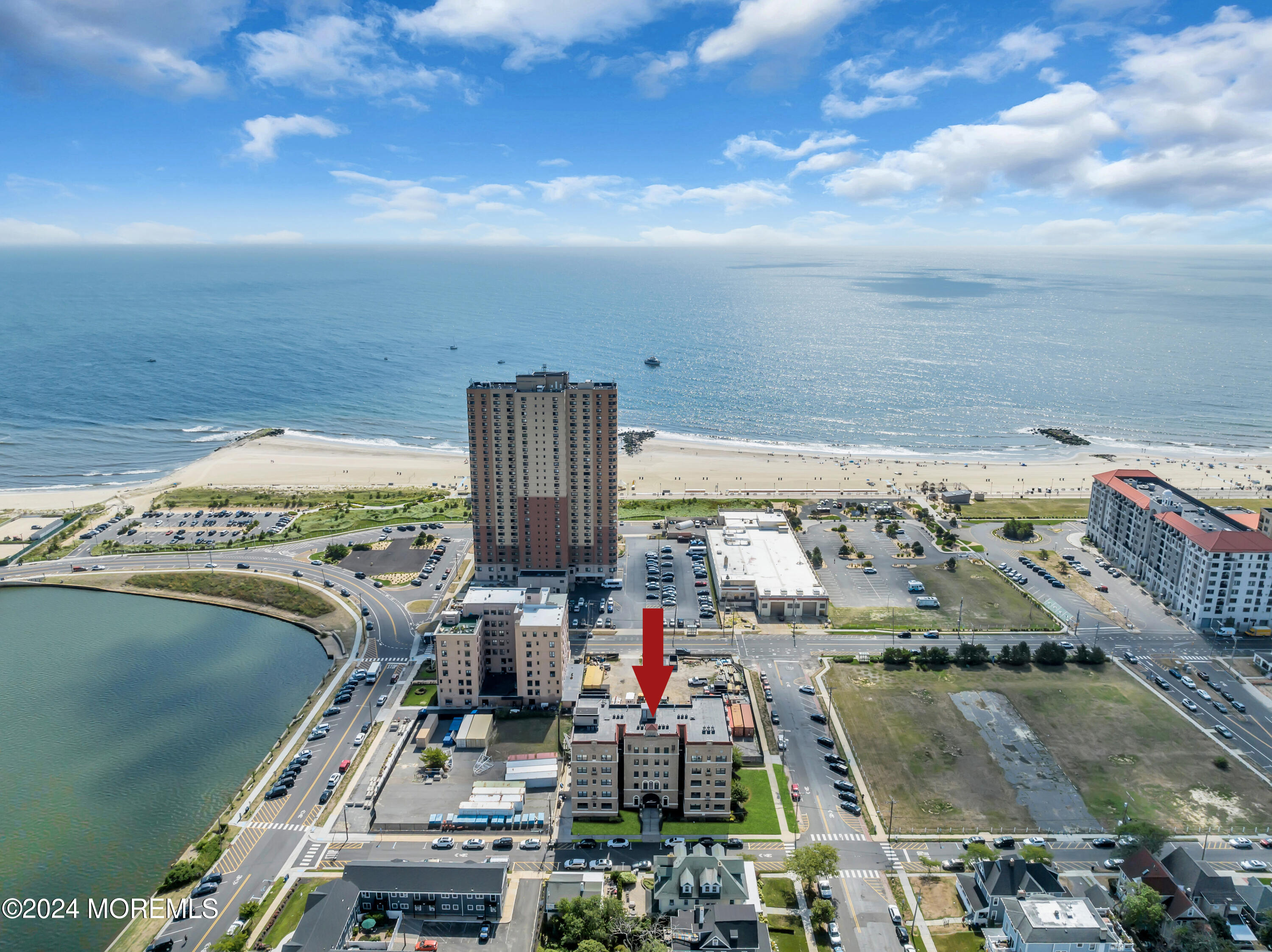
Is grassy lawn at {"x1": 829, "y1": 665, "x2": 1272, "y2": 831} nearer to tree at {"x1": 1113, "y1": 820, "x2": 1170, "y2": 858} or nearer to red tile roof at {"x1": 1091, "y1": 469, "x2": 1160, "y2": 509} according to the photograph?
tree at {"x1": 1113, "y1": 820, "x2": 1170, "y2": 858}

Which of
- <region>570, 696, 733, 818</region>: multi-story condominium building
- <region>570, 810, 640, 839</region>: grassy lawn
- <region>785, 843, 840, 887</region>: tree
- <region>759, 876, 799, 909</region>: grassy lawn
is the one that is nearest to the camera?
<region>759, 876, 799, 909</region>: grassy lawn

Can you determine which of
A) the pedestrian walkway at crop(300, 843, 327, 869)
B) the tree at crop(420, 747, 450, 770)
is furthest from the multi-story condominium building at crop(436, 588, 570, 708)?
the pedestrian walkway at crop(300, 843, 327, 869)

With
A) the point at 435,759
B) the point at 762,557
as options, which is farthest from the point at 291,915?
the point at 762,557

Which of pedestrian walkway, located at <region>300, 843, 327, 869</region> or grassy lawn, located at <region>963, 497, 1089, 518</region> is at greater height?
grassy lawn, located at <region>963, 497, 1089, 518</region>

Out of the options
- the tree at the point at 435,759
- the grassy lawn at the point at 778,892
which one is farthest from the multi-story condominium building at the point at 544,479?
the grassy lawn at the point at 778,892

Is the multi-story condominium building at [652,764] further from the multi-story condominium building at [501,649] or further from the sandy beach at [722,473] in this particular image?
the sandy beach at [722,473]

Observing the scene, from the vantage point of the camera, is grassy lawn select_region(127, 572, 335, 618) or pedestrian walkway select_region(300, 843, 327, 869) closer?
pedestrian walkway select_region(300, 843, 327, 869)

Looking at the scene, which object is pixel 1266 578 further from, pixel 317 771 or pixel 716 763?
pixel 317 771
